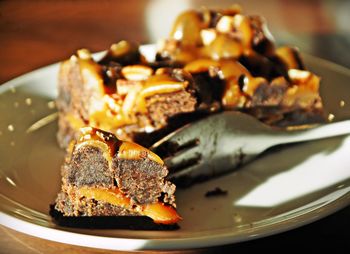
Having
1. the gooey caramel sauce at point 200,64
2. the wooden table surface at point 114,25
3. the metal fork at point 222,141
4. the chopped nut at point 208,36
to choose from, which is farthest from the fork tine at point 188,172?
the wooden table surface at point 114,25

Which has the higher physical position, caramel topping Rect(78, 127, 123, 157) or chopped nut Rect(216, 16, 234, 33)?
chopped nut Rect(216, 16, 234, 33)

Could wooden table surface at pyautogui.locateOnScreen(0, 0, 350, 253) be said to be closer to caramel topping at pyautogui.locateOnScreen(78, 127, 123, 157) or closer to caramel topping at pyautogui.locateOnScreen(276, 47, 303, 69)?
caramel topping at pyautogui.locateOnScreen(276, 47, 303, 69)

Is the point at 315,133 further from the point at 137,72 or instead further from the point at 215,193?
the point at 137,72

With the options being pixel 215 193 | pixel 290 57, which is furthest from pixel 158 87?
pixel 290 57

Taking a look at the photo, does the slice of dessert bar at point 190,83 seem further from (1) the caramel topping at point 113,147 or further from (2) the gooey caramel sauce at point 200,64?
(1) the caramel topping at point 113,147

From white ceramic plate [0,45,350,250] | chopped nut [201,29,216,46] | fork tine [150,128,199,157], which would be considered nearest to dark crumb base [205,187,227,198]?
white ceramic plate [0,45,350,250]
